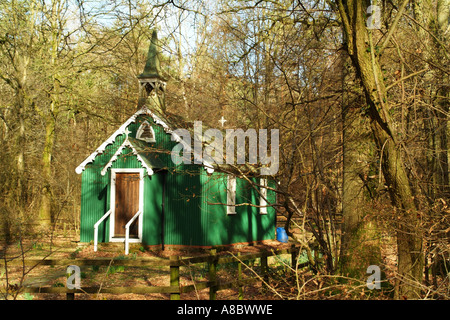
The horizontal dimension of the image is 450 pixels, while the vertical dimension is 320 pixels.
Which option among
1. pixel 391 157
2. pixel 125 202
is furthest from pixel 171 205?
pixel 391 157

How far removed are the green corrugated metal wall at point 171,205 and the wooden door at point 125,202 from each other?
40 centimetres

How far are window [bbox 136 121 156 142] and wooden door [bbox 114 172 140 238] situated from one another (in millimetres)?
1570

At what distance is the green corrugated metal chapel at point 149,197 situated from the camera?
51.4ft

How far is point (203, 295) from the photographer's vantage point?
9844mm

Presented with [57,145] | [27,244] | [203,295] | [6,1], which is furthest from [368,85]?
[57,145]

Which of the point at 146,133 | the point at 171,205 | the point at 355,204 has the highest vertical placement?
the point at 146,133

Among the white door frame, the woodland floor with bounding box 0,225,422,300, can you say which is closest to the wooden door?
the white door frame

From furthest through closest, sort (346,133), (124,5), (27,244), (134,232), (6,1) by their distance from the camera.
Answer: (6,1) → (27,244) → (134,232) → (346,133) → (124,5)

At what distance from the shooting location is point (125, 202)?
1627 cm

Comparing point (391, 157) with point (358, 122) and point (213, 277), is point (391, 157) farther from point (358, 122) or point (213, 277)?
point (213, 277)

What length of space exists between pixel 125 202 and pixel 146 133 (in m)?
2.85
